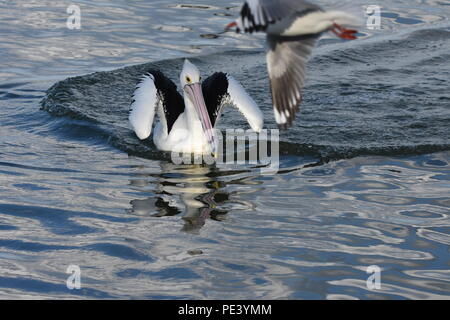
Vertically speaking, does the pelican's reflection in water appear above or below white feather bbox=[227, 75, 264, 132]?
Answer: below

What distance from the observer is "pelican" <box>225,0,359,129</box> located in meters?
6.42

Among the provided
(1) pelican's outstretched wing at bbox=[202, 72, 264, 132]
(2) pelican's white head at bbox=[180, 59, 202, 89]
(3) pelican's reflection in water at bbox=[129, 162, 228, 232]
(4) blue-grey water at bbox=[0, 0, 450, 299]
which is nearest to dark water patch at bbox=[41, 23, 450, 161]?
(4) blue-grey water at bbox=[0, 0, 450, 299]

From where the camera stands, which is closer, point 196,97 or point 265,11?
point 265,11

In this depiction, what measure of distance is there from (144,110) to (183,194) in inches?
51.1

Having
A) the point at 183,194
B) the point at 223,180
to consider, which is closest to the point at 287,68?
the point at 183,194

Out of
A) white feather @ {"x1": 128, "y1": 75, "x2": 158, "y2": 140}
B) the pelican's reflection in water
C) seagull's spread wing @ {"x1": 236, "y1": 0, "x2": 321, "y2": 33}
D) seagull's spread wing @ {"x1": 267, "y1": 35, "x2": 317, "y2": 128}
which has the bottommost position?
the pelican's reflection in water

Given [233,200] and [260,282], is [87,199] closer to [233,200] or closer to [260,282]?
[233,200]

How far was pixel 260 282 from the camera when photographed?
6.79m

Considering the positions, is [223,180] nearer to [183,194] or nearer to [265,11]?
[183,194]

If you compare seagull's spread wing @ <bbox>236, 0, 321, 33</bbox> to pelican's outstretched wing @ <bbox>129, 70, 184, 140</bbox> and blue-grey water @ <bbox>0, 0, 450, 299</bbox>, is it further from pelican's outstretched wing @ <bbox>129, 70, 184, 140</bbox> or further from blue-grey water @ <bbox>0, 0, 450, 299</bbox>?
pelican's outstretched wing @ <bbox>129, 70, 184, 140</bbox>

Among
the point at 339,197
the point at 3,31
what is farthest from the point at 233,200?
the point at 3,31

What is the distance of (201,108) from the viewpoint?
963 centimetres

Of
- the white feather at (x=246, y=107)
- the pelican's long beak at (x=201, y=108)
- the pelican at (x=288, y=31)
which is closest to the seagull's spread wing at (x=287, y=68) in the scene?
the pelican at (x=288, y=31)

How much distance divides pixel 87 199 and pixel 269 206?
170cm
